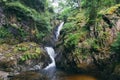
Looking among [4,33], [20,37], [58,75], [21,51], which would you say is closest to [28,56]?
[21,51]

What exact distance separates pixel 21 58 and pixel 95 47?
8840 mm

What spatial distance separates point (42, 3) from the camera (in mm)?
33000

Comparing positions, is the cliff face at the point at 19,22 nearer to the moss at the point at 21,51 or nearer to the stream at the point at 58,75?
the moss at the point at 21,51

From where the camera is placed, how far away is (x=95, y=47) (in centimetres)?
1872

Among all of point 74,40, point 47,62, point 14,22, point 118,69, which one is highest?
point 14,22

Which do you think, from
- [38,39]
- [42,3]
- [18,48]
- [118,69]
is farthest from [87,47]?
[42,3]

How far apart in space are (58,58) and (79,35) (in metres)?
4.43

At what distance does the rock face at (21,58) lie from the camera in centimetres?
2139

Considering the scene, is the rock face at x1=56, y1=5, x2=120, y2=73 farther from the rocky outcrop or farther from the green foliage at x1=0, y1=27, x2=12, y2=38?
the green foliage at x1=0, y1=27, x2=12, y2=38

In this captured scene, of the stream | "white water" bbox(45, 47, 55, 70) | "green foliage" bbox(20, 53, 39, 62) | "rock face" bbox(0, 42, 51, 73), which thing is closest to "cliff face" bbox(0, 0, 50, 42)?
"rock face" bbox(0, 42, 51, 73)

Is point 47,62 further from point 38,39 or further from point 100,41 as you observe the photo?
point 100,41

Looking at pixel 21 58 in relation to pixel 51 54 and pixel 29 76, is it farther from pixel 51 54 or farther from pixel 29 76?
pixel 51 54

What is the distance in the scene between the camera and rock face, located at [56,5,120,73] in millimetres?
18094

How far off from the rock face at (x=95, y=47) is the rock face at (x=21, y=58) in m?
4.06
